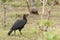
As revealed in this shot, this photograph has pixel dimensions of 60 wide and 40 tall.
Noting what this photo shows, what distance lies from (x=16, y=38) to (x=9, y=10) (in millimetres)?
8747

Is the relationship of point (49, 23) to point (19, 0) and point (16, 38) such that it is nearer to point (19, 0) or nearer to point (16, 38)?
point (16, 38)

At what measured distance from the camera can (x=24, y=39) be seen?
27.8 feet

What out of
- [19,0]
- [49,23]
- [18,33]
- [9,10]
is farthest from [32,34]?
[19,0]

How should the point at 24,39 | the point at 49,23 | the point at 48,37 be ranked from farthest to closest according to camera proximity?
the point at 24,39 < the point at 49,23 < the point at 48,37

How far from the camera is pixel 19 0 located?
2308 centimetres

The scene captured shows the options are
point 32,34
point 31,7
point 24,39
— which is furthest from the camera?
point 31,7

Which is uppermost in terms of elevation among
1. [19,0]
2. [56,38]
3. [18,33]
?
[56,38]

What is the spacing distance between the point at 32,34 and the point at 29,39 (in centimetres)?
63

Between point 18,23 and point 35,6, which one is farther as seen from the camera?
point 35,6

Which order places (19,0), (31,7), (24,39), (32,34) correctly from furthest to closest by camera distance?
(19,0) < (31,7) < (32,34) < (24,39)

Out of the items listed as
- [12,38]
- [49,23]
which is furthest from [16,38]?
[49,23]

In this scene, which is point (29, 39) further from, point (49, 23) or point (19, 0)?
point (19, 0)

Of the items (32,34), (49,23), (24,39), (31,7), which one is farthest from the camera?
(31,7)

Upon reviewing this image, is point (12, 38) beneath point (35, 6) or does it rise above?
above
